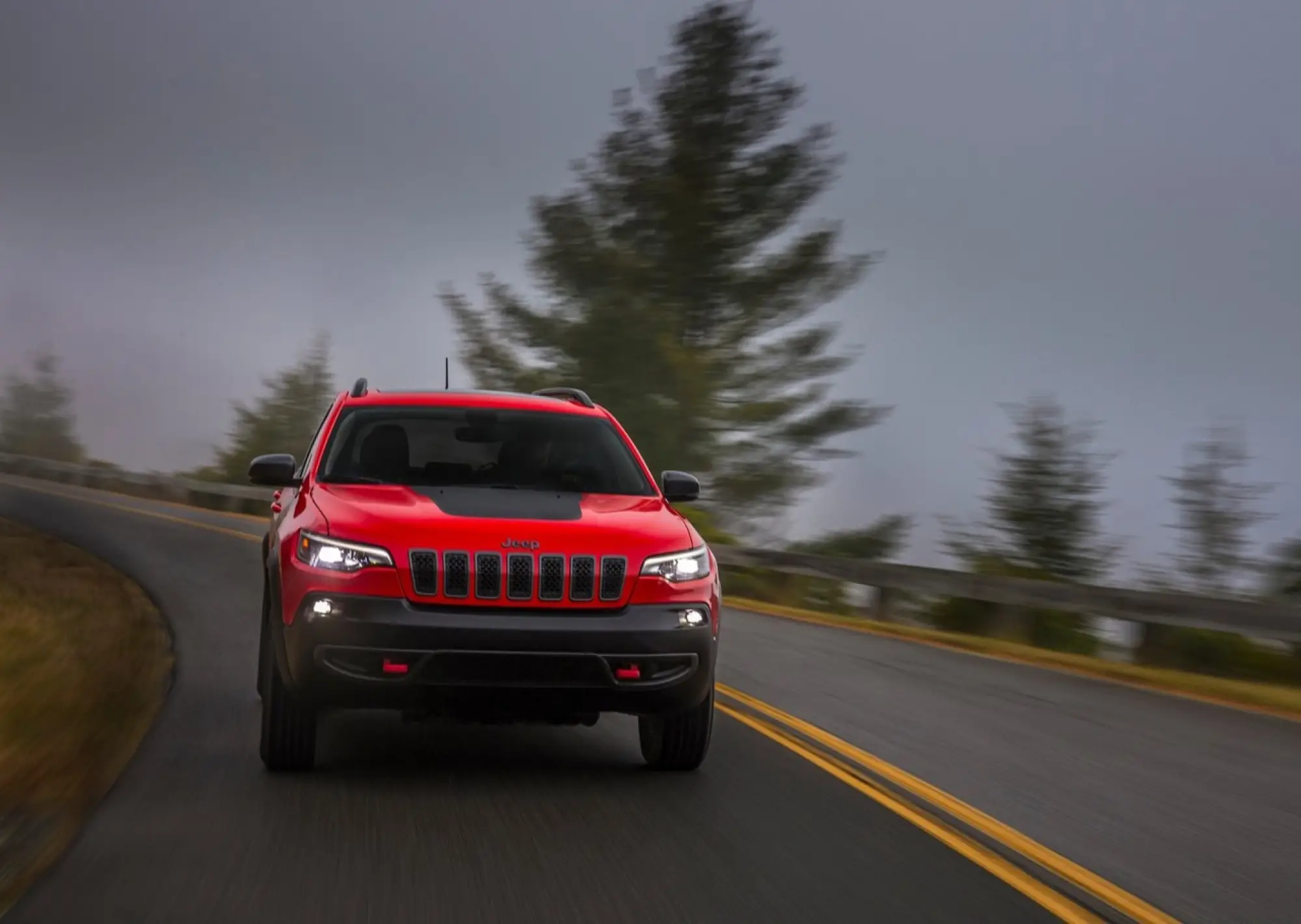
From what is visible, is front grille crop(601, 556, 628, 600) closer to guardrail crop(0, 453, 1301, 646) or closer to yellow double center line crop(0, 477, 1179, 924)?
yellow double center line crop(0, 477, 1179, 924)

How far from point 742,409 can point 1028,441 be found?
13095mm

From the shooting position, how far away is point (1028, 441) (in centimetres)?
2598

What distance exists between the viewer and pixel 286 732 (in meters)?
7.12

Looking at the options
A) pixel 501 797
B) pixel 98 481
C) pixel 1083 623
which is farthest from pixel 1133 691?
pixel 98 481

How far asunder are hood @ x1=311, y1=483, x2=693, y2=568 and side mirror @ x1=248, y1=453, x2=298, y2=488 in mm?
367

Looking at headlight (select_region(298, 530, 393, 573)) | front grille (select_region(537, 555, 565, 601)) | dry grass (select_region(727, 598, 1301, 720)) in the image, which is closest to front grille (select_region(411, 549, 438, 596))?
headlight (select_region(298, 530, 393, 573))

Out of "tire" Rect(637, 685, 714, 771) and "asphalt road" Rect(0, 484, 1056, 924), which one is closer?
"asphalt road" Rect(0, 484, 1056, 924)

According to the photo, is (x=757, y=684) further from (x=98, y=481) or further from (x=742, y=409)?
(x=98, y=481)

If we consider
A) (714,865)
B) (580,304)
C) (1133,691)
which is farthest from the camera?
(580,304)

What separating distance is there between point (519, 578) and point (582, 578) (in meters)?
0.27

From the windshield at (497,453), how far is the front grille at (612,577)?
3.52 feet

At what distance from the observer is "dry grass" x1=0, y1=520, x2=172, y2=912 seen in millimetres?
6699

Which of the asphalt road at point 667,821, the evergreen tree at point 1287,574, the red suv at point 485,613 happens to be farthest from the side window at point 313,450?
the evergreen tree at point 1287,574

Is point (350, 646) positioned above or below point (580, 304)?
below
